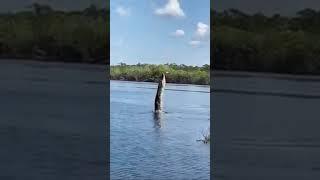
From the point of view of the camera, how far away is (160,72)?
268 inches

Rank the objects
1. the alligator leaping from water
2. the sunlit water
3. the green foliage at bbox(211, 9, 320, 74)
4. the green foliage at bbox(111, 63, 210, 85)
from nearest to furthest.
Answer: the green foliage at bbox(211, 9, 320, 74) → the sunlit water → the green foliage at bbox(111, 63, 210, 85) → the alligator leaping from water

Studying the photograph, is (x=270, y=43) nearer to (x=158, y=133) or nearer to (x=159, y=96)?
(x=158, y=133)

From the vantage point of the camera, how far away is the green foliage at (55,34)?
391cm

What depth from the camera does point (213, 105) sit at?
12.6ft

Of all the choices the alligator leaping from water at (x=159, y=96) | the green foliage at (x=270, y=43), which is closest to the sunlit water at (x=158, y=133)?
the alligator leaping from water at (x=159, y=96)

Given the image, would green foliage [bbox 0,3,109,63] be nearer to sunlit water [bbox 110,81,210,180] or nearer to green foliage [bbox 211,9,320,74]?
green foliage [bbox 211,9,320,74]

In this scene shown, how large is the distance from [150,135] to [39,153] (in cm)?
220

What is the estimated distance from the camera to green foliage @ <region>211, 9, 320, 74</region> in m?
3.86

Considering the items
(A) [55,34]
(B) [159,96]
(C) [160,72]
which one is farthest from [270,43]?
(B) [159,96]

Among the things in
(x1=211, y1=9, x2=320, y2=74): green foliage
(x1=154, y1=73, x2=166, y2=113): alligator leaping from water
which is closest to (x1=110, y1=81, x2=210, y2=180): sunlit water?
(x1=154, y1=73, x2=166, y2=113): alligator leaping from water

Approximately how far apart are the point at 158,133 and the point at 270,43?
2.50 meters

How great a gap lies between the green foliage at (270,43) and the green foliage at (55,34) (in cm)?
88

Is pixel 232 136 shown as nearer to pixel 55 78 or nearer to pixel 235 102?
pixel 235 102

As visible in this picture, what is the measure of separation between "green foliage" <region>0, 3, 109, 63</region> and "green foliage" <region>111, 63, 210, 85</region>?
2.49 m
